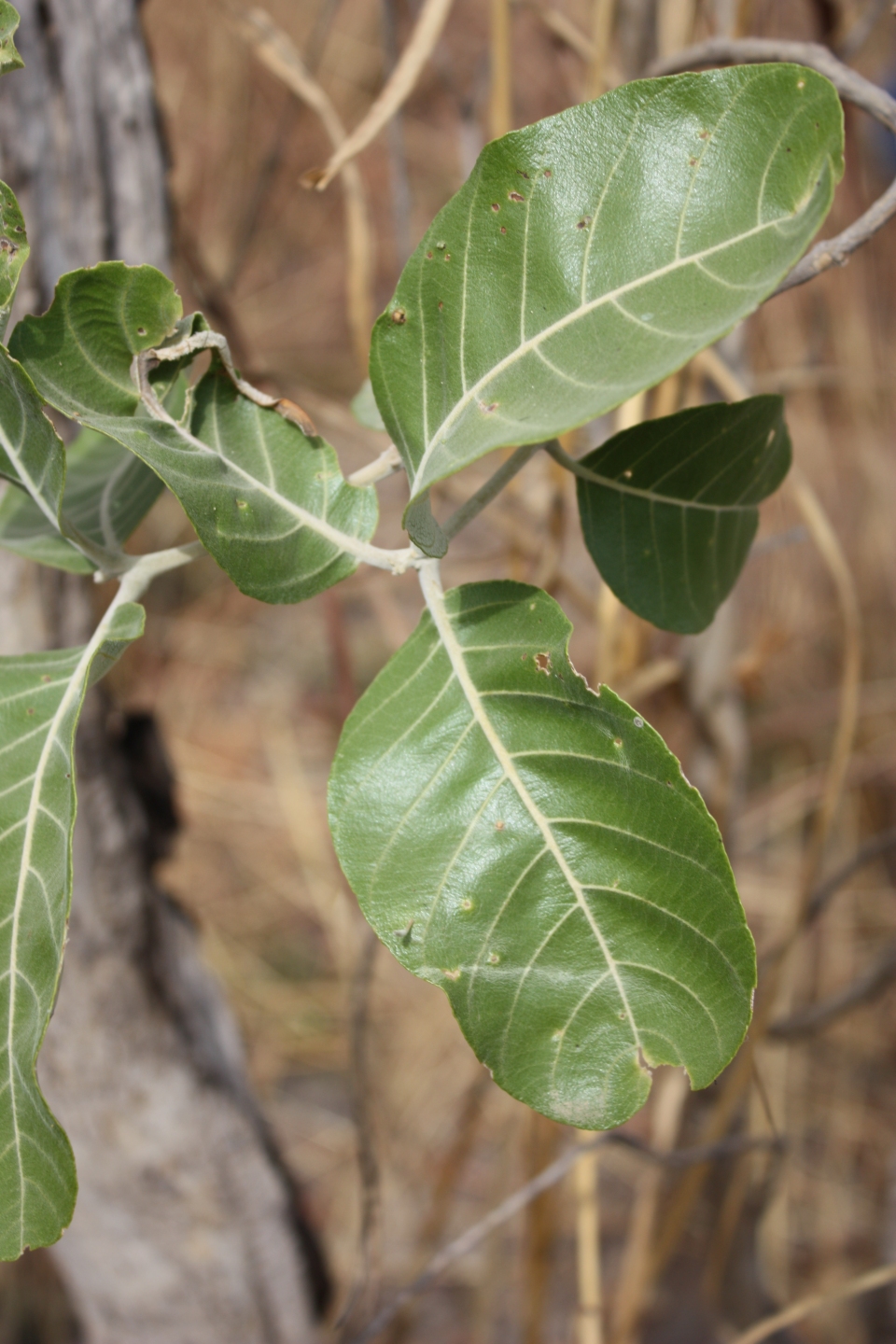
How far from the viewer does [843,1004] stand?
87 cm

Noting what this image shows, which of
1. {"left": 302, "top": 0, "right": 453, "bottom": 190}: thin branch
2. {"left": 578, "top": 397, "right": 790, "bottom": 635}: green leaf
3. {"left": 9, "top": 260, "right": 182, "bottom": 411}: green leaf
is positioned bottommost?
{"left": 578, "top": 397, "right": 790, "bottom": 635}: green leaf

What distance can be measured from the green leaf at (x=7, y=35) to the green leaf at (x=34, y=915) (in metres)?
0.18

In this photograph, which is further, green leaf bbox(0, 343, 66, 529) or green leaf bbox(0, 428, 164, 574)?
green leaf bbox(0, 428, 164, 574)

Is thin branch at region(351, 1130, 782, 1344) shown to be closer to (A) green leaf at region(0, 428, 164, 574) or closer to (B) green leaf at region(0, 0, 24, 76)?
(A) green leaf at region(0, 428, 164, 574)

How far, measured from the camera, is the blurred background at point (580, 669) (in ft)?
2.46

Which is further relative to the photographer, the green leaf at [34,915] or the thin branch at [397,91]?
the thin branch at [397,91]

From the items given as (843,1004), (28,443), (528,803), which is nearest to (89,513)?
(28,443)

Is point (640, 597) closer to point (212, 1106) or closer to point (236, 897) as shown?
point (212, 1106)

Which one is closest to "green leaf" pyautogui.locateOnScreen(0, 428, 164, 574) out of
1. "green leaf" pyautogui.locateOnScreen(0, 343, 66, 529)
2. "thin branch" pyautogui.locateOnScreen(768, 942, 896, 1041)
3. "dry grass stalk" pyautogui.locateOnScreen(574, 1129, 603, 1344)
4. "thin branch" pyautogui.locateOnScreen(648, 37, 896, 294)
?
"green leaf" pyautogui.locateOnScreen(0, 343, 66, 529)

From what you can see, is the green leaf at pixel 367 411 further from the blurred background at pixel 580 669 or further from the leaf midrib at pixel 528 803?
the blurred background at pixel 580 669

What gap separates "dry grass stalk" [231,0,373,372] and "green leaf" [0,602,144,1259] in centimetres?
38

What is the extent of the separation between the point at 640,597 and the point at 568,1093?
19 cm

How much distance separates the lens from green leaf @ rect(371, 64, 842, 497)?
237 millimetres

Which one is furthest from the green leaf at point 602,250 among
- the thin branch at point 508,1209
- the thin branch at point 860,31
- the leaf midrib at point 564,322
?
the thin branch at point 860,31
